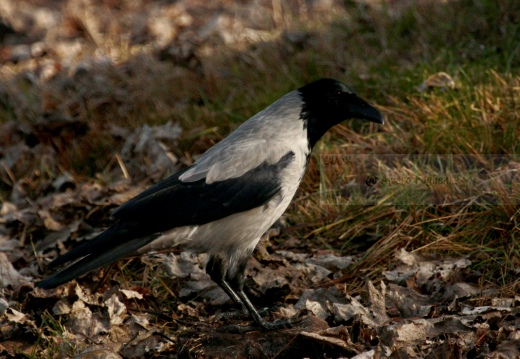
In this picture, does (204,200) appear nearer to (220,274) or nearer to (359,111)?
(220,274)

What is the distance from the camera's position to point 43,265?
528 cm

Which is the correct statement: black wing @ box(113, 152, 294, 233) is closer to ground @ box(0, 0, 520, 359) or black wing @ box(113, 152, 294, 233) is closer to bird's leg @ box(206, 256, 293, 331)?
bird's leg @ box(206, 256, 293, 331)

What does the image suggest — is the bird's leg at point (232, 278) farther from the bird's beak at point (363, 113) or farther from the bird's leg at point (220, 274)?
the bird's beak at point (363, 113)

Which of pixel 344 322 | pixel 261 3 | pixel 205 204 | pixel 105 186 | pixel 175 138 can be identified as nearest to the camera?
pixel 344 322

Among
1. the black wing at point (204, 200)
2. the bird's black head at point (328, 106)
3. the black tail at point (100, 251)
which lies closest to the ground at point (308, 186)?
the black tail at point (100, 251)

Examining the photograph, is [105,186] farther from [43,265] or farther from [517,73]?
[517,73]

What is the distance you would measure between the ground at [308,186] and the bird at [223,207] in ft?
1.22

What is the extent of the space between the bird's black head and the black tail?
1264 mm

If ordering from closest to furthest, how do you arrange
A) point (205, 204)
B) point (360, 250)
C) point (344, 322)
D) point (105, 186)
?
point (344, 322) < point (205, 204) < point (360, 250) < point (105, 186)

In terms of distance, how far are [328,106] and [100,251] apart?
5.55 feet

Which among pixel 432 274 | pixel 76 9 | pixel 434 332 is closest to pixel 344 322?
pixel 434 332

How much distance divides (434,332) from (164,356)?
1.42m

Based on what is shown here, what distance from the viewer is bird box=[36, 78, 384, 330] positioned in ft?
14.1

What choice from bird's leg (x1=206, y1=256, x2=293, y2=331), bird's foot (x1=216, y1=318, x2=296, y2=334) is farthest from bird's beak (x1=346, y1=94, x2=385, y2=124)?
bird's foot (x1=216, y1=318, x2=296, y2=334)
